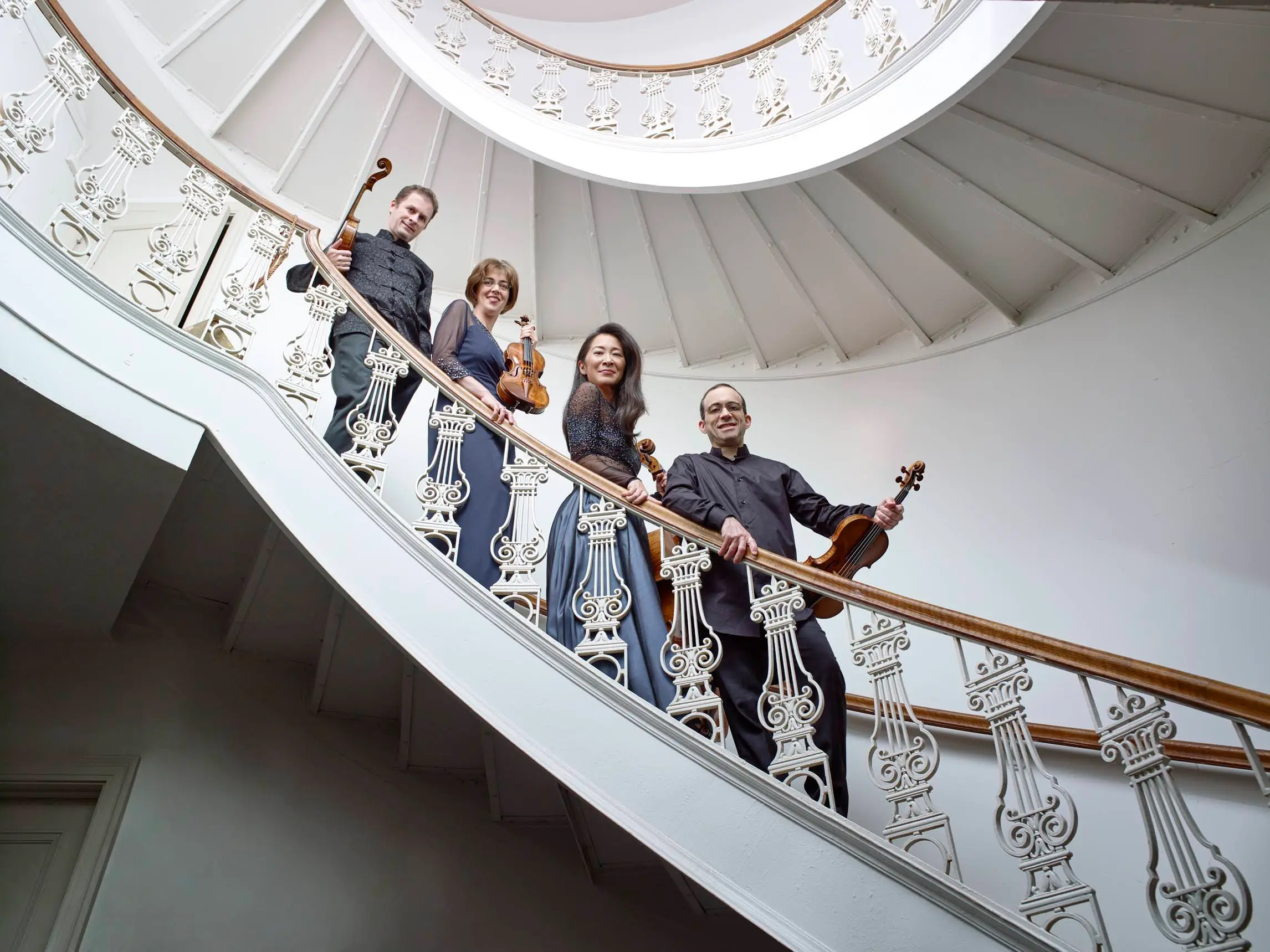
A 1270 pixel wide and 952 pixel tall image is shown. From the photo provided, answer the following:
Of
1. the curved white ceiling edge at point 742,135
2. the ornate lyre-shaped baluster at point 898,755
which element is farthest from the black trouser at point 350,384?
the curved white ceiling edge at point 742,135

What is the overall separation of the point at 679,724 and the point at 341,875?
203cm

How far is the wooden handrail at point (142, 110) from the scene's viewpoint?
3.04m

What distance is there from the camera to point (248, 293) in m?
3.15

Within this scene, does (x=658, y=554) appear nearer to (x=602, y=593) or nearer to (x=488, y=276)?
(x=602, y=593)

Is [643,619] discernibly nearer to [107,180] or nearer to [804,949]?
[804,949]

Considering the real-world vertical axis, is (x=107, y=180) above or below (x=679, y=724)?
above

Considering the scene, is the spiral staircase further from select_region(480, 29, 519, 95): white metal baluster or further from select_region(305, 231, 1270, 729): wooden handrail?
select_region(480, 29, 519, 95): white metal baluster

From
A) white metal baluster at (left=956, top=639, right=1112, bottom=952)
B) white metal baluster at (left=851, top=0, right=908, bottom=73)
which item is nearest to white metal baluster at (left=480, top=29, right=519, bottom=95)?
white metal baluster at (left=851, top=0, right=908, bottom=73)

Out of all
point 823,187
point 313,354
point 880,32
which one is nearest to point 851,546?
point 313,354

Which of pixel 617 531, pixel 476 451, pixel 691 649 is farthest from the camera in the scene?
pixel 476 451

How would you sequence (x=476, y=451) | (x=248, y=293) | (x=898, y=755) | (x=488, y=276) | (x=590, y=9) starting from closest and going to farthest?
(x=898, y=755)
(x=476, y=451)
(x=248, y=293)
(x=488, y=276)
(x=590, y=9)

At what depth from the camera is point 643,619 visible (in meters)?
2.65

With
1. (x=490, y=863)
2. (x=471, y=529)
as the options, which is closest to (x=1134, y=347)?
(x=471, y=529)

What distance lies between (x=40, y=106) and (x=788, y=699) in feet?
9.95
